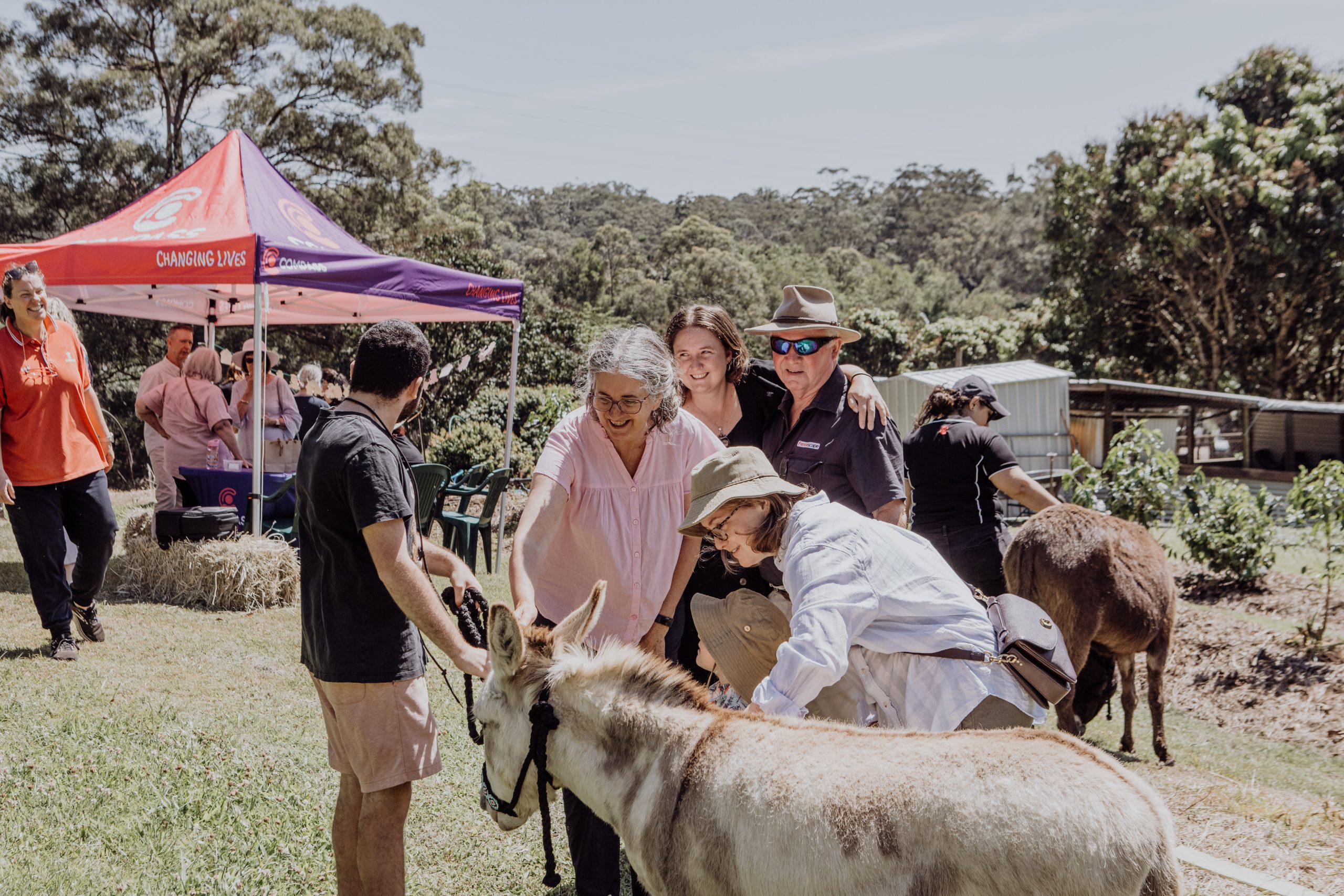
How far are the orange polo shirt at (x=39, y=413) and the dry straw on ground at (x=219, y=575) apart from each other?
2.25 metres

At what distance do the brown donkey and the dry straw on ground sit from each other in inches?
238

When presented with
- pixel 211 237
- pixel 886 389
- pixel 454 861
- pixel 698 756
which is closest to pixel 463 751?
pixel 454 861

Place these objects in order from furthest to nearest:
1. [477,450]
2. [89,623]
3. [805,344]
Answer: [477,450] < [89,623] < [805,344]

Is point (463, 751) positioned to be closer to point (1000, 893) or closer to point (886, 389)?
point (1000, 893)

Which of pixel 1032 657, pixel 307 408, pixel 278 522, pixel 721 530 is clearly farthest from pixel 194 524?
pixel 1032 657

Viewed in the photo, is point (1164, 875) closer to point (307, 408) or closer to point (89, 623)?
point (89, 623)

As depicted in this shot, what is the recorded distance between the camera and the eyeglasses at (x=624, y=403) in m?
3.22

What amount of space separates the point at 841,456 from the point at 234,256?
21.1ft

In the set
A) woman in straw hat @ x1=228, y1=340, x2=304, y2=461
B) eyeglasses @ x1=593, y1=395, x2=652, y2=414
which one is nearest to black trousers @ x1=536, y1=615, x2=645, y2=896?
eyeglasses @ x1=593, y1=395, x2=652, y2=414

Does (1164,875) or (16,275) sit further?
(16,275)

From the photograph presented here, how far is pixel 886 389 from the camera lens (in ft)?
81.5

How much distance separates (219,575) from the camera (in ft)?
27.2

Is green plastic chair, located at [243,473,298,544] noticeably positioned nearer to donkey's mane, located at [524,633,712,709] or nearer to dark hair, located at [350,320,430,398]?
dark hair, located at [350,320,430,398]

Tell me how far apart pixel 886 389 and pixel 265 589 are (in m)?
18.9
